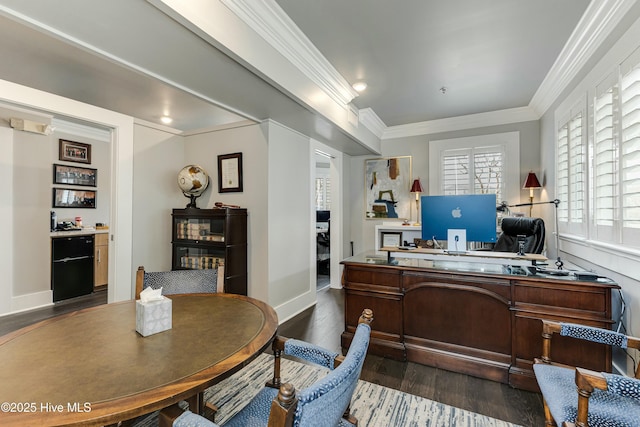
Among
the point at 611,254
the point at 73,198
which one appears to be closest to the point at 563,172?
the point at 611,254

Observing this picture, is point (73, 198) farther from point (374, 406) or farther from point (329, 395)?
point (329, 395)

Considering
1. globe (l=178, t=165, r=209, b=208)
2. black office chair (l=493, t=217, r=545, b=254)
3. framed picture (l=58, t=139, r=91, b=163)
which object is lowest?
black office chair (l=493, t=217, r=545, b=254)

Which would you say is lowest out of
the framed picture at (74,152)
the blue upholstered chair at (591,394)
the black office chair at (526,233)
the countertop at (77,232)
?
the blue upholstered chair at (591,394)

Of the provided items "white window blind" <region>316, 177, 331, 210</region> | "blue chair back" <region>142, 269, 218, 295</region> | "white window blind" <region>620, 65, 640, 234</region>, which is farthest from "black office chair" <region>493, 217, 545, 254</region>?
"white window blind" <region>316, 177, 331, 210</region>

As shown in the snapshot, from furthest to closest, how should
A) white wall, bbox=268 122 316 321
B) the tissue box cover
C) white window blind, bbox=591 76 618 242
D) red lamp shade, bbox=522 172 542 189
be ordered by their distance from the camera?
red lamp shade, bbox=522 172 542 189
white wall, bbox=268 122 316 321
white window blind, bbox=591 76 618 242
the tissue box cover

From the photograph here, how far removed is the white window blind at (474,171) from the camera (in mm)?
4352

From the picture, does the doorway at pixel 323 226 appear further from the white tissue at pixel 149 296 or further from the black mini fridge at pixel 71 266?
the white tissue at pixel 149 296

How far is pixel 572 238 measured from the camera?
2.80 m

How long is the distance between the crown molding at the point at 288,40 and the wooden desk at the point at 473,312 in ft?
6.19

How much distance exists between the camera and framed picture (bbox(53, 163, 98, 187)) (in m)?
4.64

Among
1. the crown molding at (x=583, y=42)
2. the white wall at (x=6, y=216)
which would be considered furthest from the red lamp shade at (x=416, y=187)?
the white wall at (x=6, y=216)

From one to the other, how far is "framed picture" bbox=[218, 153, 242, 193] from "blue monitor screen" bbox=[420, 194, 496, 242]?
7.19ft

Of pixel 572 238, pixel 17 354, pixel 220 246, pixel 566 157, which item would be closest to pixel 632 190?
pixel 572 238

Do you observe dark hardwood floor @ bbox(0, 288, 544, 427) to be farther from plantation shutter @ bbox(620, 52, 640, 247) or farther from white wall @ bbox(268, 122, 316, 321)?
plantation shutter @ bbox(620, 52, 640, 247)
